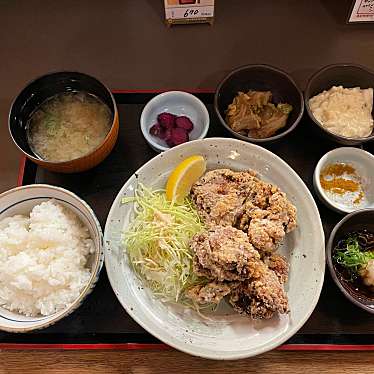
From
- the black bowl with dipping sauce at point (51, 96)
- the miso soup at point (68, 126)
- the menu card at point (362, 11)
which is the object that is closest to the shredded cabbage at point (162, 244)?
the black bowl with dipping sauce at point (51, 96)

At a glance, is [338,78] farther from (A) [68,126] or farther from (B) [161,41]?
(A) [68,126]

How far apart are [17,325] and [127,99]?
1.32m

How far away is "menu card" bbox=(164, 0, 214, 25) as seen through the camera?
9.05 ft

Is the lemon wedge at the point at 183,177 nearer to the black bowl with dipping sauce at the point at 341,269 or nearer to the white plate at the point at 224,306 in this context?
the white plate at the point at 224,306

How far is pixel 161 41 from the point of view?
118 inches

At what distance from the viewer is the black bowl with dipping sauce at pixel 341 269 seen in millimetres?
2168

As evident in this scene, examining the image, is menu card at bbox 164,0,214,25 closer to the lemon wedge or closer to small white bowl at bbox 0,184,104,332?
the lemon wedge

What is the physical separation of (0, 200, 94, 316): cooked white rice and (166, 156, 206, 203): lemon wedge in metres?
0.44

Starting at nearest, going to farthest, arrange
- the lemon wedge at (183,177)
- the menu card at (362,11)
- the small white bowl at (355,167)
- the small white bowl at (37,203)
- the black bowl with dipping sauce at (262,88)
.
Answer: the small white bowl at (37,203) → the lemon wedge at (183,177) → the small white bowl at (355,167) → the black bowl with dipping sauce at (262,88) → the menu card at (362,11)

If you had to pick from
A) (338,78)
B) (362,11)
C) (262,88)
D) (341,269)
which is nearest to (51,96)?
(262,88)

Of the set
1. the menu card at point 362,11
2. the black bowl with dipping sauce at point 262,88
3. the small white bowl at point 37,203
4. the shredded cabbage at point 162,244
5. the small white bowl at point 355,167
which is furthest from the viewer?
the menu card at point 362,11

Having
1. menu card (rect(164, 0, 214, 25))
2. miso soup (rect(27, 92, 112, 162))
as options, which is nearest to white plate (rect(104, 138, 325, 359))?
miso soup (rect(27, 92, 112, 162))

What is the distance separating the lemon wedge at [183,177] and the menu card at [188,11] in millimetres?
991

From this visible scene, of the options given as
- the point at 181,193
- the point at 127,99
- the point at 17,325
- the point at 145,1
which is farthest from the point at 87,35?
the point at 17,325
